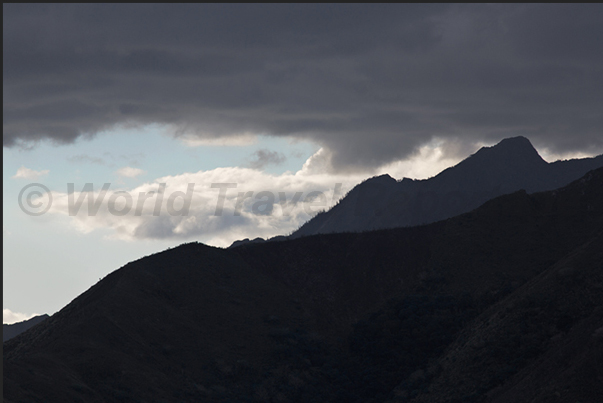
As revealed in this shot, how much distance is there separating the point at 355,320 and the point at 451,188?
111207 mm

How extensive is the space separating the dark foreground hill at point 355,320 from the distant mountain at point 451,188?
3192 inches

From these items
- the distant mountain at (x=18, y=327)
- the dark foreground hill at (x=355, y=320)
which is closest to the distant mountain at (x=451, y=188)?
the distant mountain at (x=18, y=327)

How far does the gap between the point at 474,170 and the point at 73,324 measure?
142382mm

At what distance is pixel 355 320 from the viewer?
6494 centimetres

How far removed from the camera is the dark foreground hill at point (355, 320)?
4359 cm

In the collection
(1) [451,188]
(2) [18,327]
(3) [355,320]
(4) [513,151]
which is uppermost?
(4) [513,151]

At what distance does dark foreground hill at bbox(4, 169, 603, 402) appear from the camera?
143 ft

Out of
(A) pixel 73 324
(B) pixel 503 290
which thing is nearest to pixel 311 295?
(B) pixel 503 290

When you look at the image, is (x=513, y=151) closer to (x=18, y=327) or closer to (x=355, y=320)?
(x=355, y=320)

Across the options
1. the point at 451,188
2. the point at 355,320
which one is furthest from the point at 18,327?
the point at 451,188

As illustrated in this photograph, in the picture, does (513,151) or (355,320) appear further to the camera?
(513,151)

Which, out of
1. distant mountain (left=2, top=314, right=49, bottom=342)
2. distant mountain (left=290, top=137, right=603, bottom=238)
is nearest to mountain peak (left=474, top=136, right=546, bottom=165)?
distant mountain (left=290, top=137, right=603, bottom=238)

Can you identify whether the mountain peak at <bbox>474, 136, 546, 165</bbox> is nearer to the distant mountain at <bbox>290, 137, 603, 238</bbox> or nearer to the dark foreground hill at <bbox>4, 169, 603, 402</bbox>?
the distant mountain at <bbox>290, 137, 603, 238</bbox>

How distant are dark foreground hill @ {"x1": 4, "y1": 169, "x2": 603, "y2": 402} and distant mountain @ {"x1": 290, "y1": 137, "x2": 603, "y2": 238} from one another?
81.1 meters
